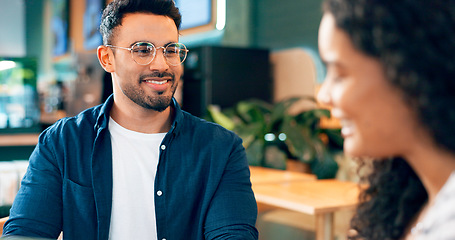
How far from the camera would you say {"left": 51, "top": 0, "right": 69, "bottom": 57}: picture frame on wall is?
749 centimetres

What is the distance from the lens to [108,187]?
139 cm

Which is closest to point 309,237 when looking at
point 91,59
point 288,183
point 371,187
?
point 288,183

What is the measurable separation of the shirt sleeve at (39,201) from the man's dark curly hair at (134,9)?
42cm

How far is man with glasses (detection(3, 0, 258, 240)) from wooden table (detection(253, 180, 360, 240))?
0.58 m

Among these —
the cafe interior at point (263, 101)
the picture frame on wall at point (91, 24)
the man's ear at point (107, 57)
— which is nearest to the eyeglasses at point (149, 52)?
the man's ear at point (107, 57)

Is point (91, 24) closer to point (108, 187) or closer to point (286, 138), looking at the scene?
point (286, 138)

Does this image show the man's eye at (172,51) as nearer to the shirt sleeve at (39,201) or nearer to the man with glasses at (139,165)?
the man with glasses at (139,165)

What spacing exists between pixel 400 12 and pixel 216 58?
3.09m

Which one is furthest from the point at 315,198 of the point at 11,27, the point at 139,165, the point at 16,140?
the point at 11,27

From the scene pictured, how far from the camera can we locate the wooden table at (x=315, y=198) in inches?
76.8

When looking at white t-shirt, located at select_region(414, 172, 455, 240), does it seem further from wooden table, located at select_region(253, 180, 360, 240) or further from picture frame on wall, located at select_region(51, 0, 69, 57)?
picture frame on wall, located at select_region(51, 0, 69, 57)

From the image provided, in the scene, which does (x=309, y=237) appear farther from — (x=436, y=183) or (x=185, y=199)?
(x=436, y=183)

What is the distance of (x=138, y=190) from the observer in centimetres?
141

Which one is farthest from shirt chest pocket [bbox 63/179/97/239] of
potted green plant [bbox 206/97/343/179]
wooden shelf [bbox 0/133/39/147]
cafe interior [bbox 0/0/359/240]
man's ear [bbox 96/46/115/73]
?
wooden shelf [bbox 0/133/39/147]
